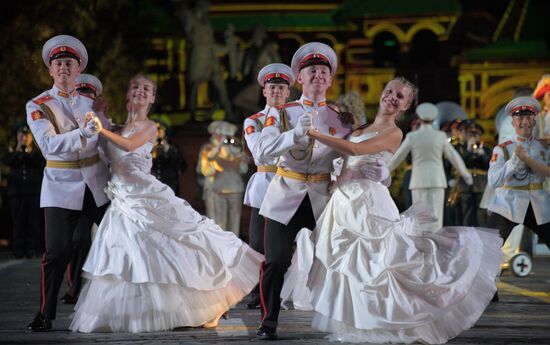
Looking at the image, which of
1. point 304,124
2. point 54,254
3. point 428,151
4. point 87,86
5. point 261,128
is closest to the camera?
point 304,124

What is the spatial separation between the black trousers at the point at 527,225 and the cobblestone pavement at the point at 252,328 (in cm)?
66

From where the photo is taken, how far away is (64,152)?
32.1ft

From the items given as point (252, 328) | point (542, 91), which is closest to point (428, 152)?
point (542, 91)

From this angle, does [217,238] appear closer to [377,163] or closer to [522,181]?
[377,163]

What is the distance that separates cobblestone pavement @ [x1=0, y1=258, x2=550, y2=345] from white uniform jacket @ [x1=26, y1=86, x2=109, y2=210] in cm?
105

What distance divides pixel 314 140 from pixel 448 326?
5.31 feet

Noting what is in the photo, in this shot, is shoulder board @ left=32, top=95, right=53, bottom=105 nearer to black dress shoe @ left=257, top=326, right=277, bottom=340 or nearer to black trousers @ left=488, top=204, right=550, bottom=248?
black dress shoe @ left=257, top=326, right=277, bottom=340

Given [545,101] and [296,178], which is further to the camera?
[545,101]

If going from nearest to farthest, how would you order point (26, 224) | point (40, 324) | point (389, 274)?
point (389, 274), point (40, 324), point (26, 224)

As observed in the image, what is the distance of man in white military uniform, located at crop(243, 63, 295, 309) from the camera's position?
10.9m

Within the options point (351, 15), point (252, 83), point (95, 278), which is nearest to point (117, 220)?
point (95, 278)

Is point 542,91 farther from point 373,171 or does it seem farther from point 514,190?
point 373,171

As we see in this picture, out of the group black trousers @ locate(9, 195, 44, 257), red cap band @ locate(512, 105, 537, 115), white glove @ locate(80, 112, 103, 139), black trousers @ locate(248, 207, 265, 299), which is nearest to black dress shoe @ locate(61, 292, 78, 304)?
black trousers @ locate(248, 207, 265, 299)

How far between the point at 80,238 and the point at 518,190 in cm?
432
